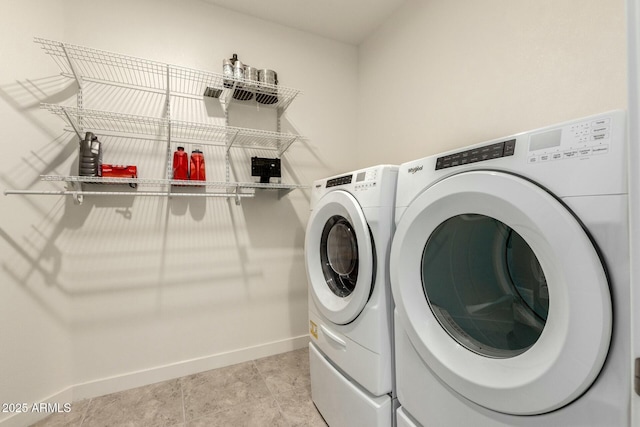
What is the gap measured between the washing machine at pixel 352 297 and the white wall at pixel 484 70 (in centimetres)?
73

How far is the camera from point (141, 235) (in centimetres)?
172

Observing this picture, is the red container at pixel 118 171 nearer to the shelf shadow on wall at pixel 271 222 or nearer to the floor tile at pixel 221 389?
the shelf shadow on wall at pixel 271 222

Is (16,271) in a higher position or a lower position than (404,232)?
lower

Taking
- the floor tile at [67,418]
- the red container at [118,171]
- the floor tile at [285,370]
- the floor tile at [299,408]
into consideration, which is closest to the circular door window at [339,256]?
the floor tile at [299,408]

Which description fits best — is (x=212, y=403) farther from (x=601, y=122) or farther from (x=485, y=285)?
(x=601, y=122)

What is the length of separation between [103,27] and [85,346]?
6.21 ft

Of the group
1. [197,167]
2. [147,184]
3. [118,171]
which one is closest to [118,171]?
[118,171]

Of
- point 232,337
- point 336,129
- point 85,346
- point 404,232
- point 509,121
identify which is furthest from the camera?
point 336,129

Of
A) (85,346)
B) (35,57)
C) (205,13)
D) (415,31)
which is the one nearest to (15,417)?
(85,346)

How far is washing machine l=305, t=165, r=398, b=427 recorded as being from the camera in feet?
3.44

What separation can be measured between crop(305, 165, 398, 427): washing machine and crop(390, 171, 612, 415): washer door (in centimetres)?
14

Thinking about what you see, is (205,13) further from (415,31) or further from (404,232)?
(404,232)

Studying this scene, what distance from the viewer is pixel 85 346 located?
1.59 m

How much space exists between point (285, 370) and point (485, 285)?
1505 millimetres
